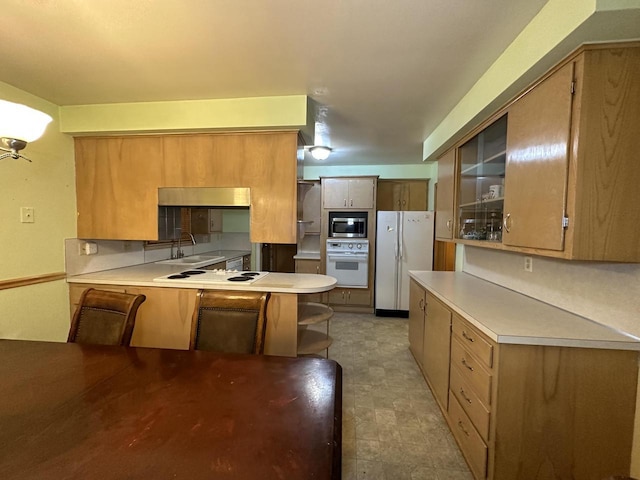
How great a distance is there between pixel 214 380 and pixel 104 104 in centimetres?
250

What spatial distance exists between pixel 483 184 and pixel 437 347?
1.32m

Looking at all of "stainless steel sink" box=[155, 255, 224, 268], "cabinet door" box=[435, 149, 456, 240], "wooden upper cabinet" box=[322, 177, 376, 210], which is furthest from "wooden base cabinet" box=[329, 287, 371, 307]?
"stainless steel sink" box=[155, 255, 224, 268]

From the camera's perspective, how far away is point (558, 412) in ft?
4.23

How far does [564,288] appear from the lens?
65.6 inches

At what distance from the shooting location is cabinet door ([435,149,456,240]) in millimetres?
2623

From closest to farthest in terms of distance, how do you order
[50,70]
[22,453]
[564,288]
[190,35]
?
[22,453], [190,35], [564,288], [50,70]

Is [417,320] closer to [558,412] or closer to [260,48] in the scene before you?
[558,412]

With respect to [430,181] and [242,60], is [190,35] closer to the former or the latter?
[242,60]

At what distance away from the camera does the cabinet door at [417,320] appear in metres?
2.60

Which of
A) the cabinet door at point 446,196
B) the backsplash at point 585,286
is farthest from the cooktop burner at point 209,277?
the backsplash at point 585,286

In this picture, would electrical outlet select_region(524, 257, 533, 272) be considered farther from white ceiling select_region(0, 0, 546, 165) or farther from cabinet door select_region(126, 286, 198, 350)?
cabinet door select_region(126, 286, 198, 350)

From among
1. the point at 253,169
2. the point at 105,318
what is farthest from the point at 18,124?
the point at 253,169

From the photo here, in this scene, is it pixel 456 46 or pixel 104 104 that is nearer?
pixel 456 46

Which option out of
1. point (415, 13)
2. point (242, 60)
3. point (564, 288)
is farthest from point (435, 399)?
point (242, 60)
